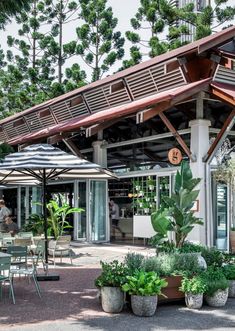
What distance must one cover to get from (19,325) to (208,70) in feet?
30.0

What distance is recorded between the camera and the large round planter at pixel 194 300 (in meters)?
7.10

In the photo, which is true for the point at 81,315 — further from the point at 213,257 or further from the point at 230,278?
the point at 213,257

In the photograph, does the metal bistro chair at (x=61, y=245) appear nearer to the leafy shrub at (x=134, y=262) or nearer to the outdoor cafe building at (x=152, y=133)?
the outdoor cafe building at (x=152, y=133)

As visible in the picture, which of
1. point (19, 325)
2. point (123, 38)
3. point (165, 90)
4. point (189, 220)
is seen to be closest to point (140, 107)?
point (165, 90)

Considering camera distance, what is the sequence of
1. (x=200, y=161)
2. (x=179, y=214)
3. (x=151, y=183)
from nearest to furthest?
(x=179, y=214) < (x=200, y=161) < (x=151, y=183)

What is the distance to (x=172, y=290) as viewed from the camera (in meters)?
7.29

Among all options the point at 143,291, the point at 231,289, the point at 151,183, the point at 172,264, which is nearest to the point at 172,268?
the point at 172,264

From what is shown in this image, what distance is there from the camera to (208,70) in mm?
13305

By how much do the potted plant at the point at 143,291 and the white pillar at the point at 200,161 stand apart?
20.7 ft

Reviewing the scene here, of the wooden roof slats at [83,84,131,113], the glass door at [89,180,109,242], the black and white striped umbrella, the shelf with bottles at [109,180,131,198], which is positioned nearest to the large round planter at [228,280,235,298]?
the black and white striped umbrella

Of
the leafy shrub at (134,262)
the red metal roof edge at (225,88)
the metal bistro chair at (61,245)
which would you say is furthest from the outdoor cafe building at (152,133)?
the leafy shrub at (134,262)

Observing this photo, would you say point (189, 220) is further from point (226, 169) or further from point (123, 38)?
point (123, 38)

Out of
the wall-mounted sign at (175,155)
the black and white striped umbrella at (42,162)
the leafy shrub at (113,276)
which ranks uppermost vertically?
the wall-mounted sign at (175,155)

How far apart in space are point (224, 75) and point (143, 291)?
311 inches
